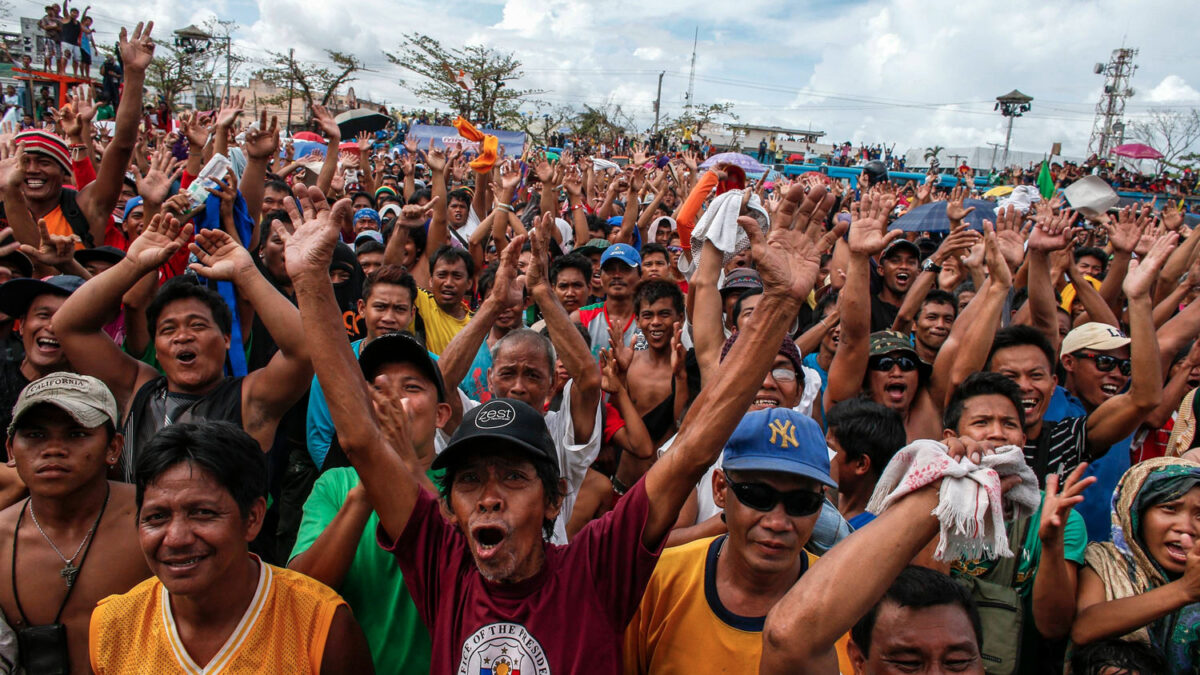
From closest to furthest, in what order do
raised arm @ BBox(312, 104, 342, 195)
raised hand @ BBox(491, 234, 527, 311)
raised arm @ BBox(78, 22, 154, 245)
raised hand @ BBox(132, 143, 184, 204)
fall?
raised hand @ BBox(491, 234, 527, 311), raised hand @ BBox(132, 143, 184, 204), raised arm @ BBox(78, 22, 154, 245), raised arm @ BBox(312, 104, 342, 195)

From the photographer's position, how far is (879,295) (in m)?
6.20

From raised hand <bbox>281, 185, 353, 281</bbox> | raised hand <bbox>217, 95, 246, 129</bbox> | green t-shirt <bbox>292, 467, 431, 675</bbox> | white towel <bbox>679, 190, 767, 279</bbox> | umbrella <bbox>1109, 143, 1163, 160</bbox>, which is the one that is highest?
umbrella <bbox>1109, 143, 1163, 160</bbox>

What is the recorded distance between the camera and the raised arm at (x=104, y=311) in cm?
291

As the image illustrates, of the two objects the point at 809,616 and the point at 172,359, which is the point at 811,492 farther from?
the point at 172,359

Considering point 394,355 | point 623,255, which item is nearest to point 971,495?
point 394,355

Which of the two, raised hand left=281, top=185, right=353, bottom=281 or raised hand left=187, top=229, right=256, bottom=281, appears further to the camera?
raised hand left=187, top=229, right=256, bottom=281

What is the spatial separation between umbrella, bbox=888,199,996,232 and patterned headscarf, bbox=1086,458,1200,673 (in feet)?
17.0

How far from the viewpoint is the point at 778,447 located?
81.4 inches

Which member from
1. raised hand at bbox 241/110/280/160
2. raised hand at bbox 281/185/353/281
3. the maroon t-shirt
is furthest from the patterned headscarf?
raised hand at bbox 241/110/280/160

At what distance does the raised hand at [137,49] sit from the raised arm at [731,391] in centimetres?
436

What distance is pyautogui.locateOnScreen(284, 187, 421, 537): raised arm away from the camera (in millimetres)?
1963

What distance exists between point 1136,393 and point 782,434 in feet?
7.38

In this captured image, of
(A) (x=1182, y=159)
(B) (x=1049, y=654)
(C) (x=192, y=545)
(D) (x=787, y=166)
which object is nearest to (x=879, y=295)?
(B) (x=1049, y=654)

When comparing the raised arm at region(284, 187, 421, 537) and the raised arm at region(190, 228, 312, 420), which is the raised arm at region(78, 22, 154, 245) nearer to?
the raised arm at region(190, 228, 312, 420)
